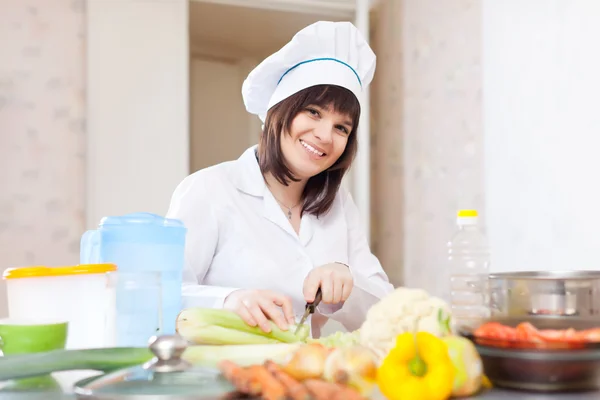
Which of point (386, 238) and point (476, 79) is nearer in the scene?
point (476, 79)

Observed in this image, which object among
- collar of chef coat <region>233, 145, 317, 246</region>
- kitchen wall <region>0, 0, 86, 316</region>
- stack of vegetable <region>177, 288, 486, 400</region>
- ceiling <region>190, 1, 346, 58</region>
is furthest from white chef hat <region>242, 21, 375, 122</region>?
ceiling <region>190, 1, 346, 58</region>

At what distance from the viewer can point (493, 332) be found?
2.07 ft

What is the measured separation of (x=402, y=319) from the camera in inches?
27.4

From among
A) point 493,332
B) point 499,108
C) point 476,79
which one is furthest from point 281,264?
point 476,79

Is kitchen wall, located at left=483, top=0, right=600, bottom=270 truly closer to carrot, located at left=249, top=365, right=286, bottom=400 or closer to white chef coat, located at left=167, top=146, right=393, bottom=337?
white chef coat, located at left=167, top=146, right=393, bottom=337

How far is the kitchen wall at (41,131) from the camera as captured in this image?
2744 mm

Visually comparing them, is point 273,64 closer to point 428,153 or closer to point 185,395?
point 185,395

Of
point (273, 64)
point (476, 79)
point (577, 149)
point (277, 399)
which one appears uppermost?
point (476, 79)

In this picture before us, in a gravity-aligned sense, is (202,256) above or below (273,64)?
below

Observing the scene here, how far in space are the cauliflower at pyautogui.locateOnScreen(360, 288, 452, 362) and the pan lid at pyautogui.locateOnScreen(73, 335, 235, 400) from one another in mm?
192

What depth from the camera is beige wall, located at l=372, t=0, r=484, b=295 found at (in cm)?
258

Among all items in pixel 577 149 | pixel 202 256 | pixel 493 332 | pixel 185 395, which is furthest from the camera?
pixel 577 149

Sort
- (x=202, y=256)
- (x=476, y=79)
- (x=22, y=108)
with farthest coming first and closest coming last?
(x=22, y=108), (x=476, y=79), (x=202, y=256)

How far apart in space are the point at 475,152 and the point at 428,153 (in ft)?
1.27
